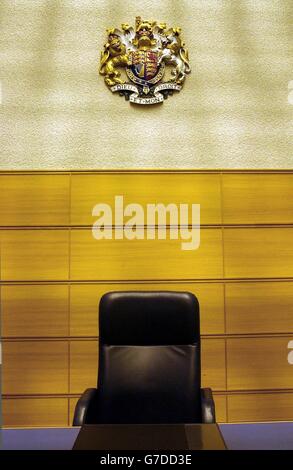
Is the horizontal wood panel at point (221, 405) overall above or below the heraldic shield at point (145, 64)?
below

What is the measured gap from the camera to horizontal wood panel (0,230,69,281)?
118 inches

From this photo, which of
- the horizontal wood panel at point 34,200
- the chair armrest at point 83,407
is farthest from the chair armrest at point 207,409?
the horizontal wood panel at point 34,200

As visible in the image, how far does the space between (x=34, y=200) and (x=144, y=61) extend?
4.60 ft

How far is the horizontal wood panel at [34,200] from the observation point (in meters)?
3.03

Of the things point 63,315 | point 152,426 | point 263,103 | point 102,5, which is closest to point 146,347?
point 152,426

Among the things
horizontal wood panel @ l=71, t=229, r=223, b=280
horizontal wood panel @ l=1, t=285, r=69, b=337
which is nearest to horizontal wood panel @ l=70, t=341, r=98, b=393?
→ horizontal wood panel @ l=1, t=285, r=69, b=337

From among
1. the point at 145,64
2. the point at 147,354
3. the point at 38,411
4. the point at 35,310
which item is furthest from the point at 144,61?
the point at 38,411

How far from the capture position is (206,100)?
3.22m

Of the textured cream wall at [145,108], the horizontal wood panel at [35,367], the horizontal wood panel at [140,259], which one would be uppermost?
the textured cream wall at [145,108]

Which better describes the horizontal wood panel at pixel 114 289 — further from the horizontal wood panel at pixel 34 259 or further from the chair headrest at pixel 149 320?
the chair headrest at pixel 149 320

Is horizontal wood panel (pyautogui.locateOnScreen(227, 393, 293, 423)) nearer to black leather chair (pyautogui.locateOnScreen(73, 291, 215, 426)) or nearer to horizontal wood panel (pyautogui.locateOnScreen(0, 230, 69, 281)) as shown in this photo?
black leather chair (pyautogui.locateOnScreen(73, 291, 215, 426))

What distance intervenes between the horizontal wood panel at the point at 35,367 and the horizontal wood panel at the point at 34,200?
901 millimetres

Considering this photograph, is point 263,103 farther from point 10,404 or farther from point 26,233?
point 10,404

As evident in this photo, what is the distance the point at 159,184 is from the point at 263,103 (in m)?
1.07
